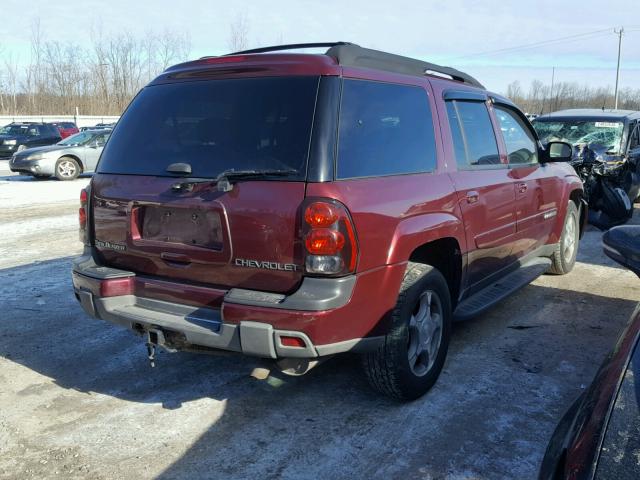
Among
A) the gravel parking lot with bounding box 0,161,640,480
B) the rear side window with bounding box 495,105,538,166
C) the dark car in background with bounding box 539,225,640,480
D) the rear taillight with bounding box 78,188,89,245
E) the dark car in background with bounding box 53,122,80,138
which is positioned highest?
the dark car in background with bounding box 53,122,80,138

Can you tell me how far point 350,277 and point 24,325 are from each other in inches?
133

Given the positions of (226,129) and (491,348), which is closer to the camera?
(226,129)

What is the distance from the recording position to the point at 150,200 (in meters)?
3.27

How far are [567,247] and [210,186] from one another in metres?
4.74

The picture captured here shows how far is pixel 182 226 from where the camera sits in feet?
10.5

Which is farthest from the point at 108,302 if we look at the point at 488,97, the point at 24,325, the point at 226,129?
the point at 488,97

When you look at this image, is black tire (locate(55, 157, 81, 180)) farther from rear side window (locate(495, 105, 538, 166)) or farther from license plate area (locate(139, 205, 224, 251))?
license plate area (locate(139, 205, 224, 251))

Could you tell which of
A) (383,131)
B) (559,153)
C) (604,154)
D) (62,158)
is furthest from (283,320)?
(62,158)

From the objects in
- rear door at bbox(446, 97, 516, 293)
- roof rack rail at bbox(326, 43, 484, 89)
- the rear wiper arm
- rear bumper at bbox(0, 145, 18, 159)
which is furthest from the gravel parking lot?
rear bumper at bbox(0, 145, 18, 159)

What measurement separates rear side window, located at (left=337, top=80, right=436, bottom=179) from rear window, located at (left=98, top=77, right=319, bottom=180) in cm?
24

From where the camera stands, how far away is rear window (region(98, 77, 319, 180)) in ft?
10.0

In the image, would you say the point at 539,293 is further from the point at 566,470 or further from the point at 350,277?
the point at 566,470

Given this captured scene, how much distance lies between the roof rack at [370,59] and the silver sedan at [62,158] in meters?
14.0

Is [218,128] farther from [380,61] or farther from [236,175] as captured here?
[380,61]
